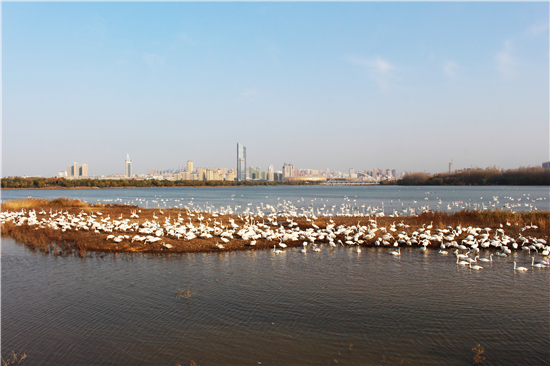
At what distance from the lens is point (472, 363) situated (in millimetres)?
7000

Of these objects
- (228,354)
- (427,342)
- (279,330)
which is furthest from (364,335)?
(228,354)

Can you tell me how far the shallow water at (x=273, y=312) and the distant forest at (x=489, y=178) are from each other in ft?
456

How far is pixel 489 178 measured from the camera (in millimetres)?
136625

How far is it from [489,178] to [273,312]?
152499 mm

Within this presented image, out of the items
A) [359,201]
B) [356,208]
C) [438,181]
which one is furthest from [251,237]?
[438,181]

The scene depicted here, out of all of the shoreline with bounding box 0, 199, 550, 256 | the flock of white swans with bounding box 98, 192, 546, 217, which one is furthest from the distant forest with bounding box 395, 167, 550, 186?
the shoreline with bounding box 0, 199, 550, 256

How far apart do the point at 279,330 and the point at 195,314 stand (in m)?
2.41

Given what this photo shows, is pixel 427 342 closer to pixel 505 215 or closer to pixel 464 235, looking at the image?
pixel 464 235

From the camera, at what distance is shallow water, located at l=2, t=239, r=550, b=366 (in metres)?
7.39

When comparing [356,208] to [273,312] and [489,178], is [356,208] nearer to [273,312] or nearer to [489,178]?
[273,312]

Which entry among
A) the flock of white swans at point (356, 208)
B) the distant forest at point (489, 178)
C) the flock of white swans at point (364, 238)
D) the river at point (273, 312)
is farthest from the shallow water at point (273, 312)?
the distant forest at point (489, 178)

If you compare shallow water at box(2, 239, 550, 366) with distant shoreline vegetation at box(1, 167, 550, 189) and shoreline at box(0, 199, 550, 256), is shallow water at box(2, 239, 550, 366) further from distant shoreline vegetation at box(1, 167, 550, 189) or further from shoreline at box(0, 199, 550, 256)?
distant shoreline vegetation at box(1, 167, 550, 189)

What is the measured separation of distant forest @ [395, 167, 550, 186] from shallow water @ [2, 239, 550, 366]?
139022 mm

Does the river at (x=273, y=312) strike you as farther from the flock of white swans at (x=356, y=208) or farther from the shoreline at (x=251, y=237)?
the flock of white swans at (x=356, y=208)
